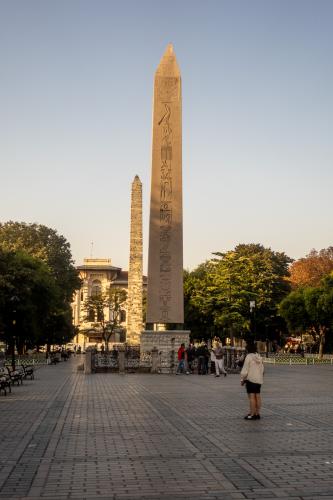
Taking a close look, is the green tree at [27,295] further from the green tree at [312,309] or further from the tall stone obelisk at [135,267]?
the green tree at [312,309]

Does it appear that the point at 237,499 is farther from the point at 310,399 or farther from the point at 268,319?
the point at 268,319

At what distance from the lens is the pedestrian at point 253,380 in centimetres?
1334

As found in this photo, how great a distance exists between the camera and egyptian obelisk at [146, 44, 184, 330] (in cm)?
3256

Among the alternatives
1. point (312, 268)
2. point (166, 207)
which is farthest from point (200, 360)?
point (312, 268)

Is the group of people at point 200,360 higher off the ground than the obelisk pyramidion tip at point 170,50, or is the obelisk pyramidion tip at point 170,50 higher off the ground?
the obelisk pyramidion tip at point 170,50

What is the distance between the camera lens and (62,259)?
71812 mm

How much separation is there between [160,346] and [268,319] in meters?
37.3

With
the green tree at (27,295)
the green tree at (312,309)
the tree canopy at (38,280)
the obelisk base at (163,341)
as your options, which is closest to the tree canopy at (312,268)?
the green tree at (312,309)

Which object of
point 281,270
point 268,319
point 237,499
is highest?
point 281,270

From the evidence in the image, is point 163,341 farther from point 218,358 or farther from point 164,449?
point 164,449

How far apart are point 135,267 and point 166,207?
24112 millimetres

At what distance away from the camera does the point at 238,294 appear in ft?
214

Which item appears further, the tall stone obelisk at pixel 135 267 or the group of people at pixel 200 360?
the tall stone obelisk at pixel 135 267

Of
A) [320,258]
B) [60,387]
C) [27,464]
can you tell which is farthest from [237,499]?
[320,258]
